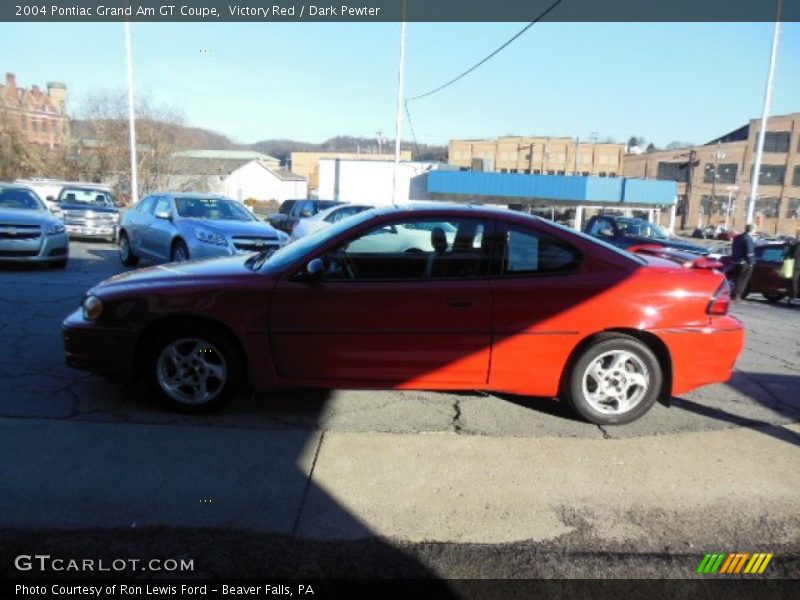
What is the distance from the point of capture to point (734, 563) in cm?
284

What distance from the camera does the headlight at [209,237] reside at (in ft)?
31.6

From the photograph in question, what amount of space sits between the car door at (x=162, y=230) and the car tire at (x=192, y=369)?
6515 mm

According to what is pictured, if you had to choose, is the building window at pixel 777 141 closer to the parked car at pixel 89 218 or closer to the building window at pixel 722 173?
the building window at pixel 722 173

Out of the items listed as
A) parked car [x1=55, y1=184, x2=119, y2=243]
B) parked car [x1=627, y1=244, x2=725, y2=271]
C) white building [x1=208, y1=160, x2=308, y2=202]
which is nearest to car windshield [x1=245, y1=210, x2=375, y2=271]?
parked car [x1=627, y1=244, x2=725, y2=271]

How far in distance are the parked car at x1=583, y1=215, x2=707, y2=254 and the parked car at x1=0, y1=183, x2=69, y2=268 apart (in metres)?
12.0

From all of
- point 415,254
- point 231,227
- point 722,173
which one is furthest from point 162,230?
point 722,173

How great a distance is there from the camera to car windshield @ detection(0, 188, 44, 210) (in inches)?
455

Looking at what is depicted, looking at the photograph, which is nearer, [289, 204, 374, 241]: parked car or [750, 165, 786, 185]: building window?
[289, 204, 374, 241]: parked car

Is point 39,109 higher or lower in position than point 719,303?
higher

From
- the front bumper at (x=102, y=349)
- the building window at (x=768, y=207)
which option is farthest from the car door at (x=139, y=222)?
the building window at (x=768, y=207)

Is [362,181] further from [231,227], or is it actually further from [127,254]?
[231,227]

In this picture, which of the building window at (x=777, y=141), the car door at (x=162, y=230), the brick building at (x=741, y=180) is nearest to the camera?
the car door at (x=162, y=230)

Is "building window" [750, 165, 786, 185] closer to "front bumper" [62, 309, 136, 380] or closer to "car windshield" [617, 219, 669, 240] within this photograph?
"car windshield" [617, 219, 669, 240]

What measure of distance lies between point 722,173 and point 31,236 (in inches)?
3541
